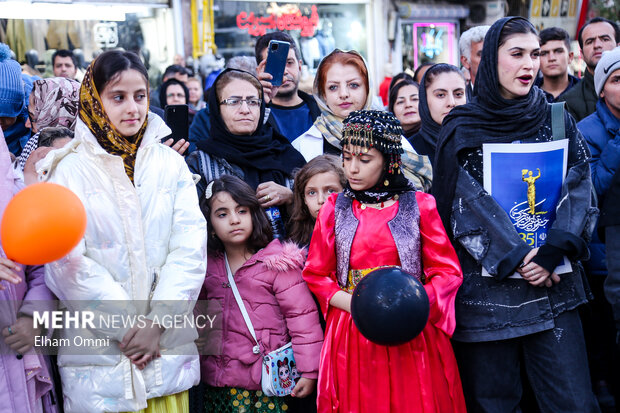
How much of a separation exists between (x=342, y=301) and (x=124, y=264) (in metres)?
0.96

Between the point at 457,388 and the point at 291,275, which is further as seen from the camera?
the point at 291,275

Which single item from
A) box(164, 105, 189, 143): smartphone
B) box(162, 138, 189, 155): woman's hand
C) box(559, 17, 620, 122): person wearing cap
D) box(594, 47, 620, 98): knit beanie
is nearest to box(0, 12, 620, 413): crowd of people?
box(162, 138, 189, 155): woman's hand

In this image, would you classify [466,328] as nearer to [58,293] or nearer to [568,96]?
[58,293]

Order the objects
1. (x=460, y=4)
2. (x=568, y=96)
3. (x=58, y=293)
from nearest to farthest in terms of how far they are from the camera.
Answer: (x=58, y=293)
(x=568, y=96)
(x=460, y=4)

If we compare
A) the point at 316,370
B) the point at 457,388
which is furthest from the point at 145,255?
the point at 457,388

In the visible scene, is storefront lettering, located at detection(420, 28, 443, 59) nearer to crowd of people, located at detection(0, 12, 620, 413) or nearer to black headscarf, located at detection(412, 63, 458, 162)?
black headscarf, located at detection(412, 63, 458, 162)

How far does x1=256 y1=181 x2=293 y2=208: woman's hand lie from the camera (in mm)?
3336

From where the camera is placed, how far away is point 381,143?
2758 millimetres

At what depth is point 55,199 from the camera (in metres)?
2.27

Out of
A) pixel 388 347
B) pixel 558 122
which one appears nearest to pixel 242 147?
pixel 388 347

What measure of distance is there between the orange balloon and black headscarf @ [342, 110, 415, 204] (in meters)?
1.21

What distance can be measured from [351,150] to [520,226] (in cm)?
88

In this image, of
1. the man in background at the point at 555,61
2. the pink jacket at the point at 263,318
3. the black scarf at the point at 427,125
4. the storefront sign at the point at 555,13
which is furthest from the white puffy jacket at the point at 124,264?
the storefront sign at the point at 555,13

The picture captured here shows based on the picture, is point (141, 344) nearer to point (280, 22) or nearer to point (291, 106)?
point (291, 106)
